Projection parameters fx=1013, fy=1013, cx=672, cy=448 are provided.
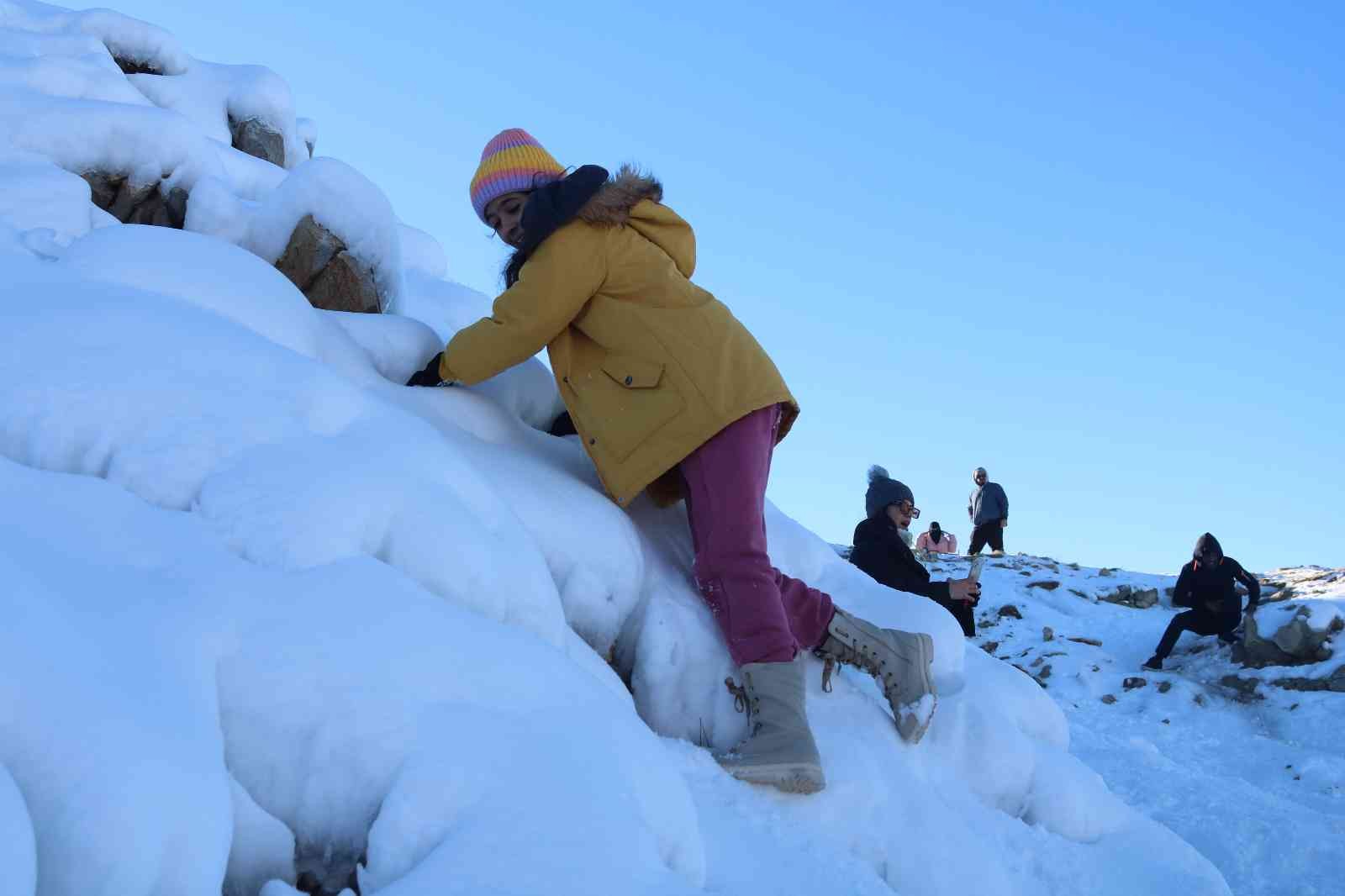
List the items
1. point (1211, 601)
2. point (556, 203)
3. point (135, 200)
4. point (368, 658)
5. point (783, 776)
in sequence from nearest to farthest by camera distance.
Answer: point (368, 658)
point (783, 776)
point (556, 203)
point (135, 200)
point (1211, 601)

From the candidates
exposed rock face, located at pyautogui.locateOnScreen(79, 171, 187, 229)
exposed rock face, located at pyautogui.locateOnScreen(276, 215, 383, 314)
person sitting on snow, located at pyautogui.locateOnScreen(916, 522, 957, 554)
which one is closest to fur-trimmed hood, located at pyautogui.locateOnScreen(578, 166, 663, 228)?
exposed rock face, located at pyautogui.locateOnScreen(276, 215, 383, 314)

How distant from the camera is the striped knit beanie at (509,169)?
3469 millimetres

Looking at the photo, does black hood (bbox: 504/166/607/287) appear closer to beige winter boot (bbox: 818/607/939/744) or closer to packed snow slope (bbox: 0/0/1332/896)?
packed snow slope (bbox: 0/0/1332/896)

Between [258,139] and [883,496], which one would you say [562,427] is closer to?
[883,496]

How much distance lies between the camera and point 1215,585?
345 inches

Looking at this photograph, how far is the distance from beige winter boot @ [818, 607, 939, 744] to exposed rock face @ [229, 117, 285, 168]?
7525 mm

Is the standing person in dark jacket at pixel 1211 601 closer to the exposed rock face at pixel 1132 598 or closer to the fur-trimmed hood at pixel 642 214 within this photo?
the exposed rock face at pixel 1132 598

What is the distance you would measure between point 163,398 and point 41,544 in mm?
573

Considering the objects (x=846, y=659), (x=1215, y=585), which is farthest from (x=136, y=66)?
(x=1215, y=585)

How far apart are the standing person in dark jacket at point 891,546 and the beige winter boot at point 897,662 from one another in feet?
7.34

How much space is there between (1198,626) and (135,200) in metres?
8.55

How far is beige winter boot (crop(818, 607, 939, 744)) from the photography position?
3240mm

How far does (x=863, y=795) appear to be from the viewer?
2859mm

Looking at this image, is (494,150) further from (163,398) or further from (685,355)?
(163,398)
